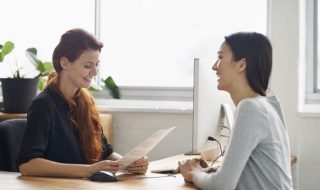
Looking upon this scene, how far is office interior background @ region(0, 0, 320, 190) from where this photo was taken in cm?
294

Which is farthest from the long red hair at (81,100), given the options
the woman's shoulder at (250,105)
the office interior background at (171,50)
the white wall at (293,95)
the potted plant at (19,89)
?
the white wall at (293,95)

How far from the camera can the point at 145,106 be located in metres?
3.45

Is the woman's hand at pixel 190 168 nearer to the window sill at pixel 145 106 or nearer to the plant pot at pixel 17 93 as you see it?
the window sill at pixel 145 106

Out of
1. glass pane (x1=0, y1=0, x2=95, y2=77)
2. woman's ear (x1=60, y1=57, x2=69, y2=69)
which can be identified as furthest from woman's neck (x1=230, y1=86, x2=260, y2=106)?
glass pane (x1=0, y1=0, x2=95, y2=77)

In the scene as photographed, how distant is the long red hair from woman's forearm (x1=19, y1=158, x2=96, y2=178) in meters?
0.34

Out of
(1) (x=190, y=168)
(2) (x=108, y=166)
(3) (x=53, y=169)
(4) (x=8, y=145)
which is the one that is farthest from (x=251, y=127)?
(4) (x=8, y=145)

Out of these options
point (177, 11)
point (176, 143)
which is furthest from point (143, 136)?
point (177, 11)

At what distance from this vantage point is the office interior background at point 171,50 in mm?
2939

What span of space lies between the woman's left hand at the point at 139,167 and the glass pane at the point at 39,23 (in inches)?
75.7

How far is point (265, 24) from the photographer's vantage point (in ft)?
10.8

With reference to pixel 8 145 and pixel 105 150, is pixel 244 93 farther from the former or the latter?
pixel 8 145

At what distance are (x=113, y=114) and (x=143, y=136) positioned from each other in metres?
0.26

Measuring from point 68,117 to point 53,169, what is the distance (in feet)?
1.17

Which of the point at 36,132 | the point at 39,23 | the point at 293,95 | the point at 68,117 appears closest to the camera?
the point at 36,132
